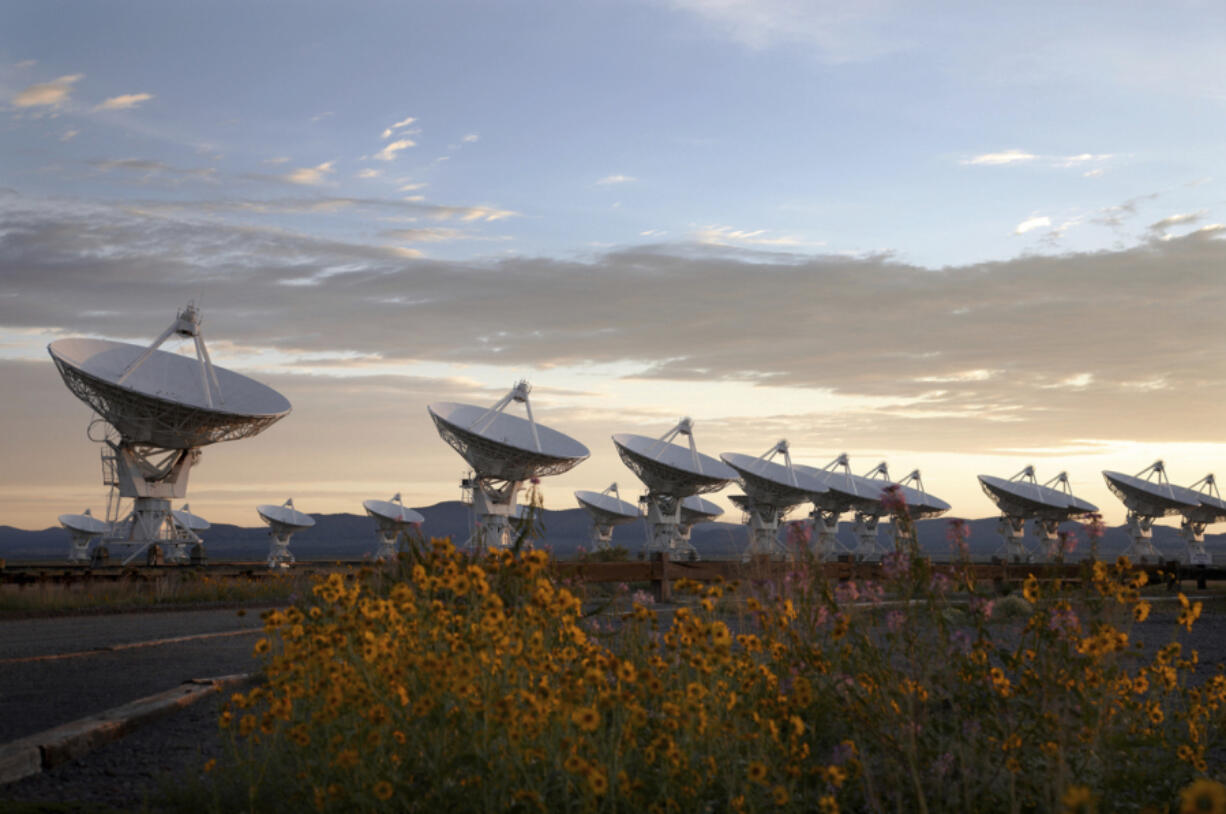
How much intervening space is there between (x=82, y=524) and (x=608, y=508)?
128ft

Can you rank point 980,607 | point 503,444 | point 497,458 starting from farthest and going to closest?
point 497,458
point 503,444
point 980,607

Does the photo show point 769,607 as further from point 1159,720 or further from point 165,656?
point 165,656

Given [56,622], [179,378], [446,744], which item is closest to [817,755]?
[446,744]

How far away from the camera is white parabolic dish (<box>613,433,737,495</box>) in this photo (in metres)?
45.9

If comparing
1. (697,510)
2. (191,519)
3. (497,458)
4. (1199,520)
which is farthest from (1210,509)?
(191,519)

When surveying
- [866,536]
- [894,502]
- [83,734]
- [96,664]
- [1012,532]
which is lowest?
[866,536]

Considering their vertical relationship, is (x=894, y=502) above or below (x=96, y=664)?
above

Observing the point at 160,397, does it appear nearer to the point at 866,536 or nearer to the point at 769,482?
the point at 769,482

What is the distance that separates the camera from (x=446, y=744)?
3.95 m

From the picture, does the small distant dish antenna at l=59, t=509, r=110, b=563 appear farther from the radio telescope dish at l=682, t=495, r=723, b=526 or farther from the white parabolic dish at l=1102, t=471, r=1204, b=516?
the white parabolic dish at l=1102, t=471, r=1204, b=516

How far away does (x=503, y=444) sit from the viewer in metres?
39.2

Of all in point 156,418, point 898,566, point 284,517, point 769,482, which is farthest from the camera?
point 284,517

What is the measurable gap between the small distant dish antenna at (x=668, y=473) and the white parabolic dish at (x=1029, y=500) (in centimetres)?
2008

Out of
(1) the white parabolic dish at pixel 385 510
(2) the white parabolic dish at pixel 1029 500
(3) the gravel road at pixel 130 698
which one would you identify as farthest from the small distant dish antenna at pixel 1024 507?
(3) the gravel road at pixel 130 698
